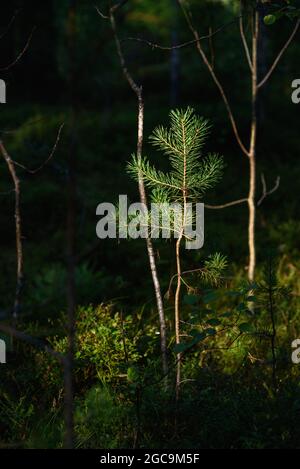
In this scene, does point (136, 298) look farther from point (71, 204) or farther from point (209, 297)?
point (71, 204)

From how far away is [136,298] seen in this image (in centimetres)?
596

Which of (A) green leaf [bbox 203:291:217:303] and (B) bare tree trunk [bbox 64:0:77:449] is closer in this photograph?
(B) bare tree trunk [bbox 64:0:77:449]

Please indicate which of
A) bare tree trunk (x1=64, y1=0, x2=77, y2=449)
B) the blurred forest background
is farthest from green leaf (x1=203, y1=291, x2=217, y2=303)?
bare tree trunk (x1=64, y1=0, x2=77, y2=449)

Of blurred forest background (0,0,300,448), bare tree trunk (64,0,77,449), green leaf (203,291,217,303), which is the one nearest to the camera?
bare tree trunk (64,0,77,449)

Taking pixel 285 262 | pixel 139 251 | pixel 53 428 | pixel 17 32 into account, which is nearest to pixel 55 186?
pixel 139 251

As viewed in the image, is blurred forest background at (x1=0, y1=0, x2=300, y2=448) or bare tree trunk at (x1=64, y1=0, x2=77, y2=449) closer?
bare tree trunk at (x1=64, y1=0, x2=77, y2=449)

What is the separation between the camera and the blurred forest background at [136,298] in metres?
3.28

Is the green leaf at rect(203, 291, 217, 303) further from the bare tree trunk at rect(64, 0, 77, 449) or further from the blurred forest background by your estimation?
→ the bare tree trunk at rect(64, 0, 77, 449)

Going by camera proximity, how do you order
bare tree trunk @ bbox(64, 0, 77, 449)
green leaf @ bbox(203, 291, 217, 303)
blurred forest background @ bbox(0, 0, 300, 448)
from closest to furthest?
bare tree trunk @ bbox(64, 0, 77, 449) → green leaf @ bbox(203, 291, 217, 303) → blurred forest background @ bbox(0, 0, 300, 448)

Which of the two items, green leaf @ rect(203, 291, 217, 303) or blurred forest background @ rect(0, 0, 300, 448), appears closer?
green leaf @ rect(203, 291, 217, 303)

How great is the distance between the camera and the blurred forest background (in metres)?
3.28

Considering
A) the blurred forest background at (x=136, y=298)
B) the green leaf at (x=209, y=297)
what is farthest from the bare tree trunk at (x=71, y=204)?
the green leaf at (x=209, y=297)

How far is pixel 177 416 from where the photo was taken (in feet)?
11.1

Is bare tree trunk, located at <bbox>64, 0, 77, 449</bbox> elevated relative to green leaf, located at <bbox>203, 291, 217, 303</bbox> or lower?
elevated
